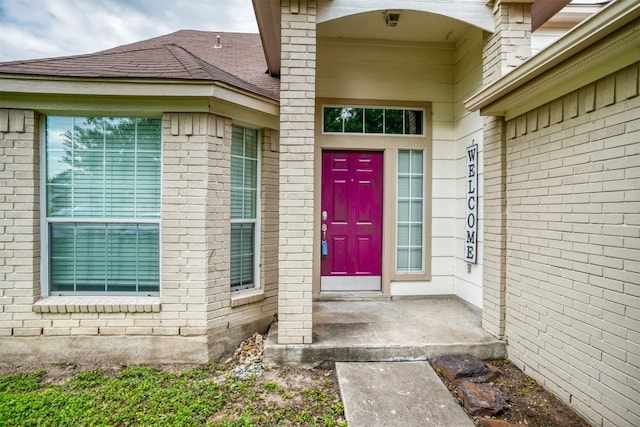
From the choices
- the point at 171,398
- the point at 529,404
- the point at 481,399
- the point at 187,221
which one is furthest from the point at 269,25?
the point at 529,404

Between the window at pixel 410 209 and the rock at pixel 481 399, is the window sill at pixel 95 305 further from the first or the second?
the window at pixel 410 209

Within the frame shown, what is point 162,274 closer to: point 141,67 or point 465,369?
point 141,67

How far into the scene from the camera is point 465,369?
108 inches

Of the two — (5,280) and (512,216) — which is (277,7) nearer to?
(512,216)

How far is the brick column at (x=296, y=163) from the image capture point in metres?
2.96

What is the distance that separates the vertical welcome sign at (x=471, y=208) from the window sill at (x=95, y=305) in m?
3.66

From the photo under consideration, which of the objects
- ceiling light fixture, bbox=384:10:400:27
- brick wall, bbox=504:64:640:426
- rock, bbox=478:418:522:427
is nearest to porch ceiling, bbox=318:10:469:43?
ceiling light fixture, bbox=384:10:400:27

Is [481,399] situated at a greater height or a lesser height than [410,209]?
lesser

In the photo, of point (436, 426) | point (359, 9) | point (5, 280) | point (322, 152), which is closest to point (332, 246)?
point (322, 152)

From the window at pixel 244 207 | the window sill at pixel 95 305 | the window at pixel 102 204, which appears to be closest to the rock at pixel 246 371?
the window at pixel 244 207

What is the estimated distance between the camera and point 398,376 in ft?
8.94

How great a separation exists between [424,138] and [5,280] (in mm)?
5110

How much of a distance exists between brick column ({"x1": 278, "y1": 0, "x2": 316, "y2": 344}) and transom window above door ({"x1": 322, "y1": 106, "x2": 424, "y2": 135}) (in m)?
Result: 1.43

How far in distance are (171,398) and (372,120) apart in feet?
13.0
